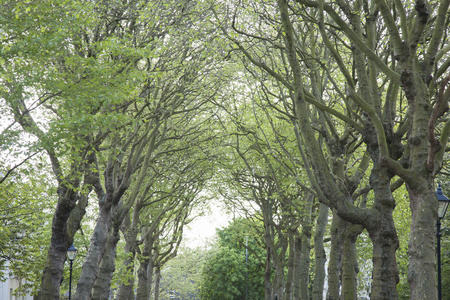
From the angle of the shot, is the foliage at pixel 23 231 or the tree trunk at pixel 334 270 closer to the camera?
the tree trunk at pixel 334 270

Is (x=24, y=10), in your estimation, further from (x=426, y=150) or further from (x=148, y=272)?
(x=148, y=272)

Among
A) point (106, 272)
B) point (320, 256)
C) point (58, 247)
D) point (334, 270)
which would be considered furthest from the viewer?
point (106, 272)

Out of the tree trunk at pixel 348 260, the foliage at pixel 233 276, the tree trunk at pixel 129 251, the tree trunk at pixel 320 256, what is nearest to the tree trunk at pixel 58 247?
the tree trunk at pixel 320 256

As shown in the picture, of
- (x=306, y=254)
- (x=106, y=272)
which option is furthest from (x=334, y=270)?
(x=106, y=272)

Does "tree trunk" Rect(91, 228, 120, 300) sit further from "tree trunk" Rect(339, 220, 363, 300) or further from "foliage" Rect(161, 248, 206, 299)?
"foliage" Rect(161, 248, 206, 299)

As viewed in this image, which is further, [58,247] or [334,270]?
[58,247]

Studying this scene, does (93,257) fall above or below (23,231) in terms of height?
below

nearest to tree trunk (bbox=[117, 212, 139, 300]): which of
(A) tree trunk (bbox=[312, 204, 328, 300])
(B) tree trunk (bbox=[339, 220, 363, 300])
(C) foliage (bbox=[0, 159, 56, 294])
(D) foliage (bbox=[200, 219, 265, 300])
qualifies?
(C) foliage (bbox=[0, 159, 56, 294])

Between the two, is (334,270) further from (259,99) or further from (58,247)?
(58,247)

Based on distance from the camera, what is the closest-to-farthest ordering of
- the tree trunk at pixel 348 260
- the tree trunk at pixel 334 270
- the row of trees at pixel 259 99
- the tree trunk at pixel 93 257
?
the row of trees at pixel 259 99 → the tree trunk at pixel 348 260 → the tree trunk at pixel 334 270 → the tree trunk at pixel 93 257

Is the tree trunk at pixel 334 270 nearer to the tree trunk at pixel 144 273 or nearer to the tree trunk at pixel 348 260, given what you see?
the tree trunk at pixel 348 260

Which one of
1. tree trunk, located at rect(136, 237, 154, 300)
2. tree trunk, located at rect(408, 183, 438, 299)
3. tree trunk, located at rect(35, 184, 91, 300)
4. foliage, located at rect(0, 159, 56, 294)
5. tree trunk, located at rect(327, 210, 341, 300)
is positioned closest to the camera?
tree trunk, located at rect(408, 183, 438, 299)

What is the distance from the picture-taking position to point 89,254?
15.0 meters

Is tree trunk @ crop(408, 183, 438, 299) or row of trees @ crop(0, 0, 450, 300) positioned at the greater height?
row of trees @ crop(0, 0, 450, 300)
